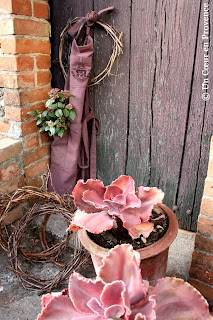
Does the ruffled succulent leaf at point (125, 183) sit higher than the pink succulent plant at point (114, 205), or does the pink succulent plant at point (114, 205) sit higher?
the ruffled succulent leaf at point (125, 183)

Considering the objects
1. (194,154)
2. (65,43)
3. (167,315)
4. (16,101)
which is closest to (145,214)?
(167,315)

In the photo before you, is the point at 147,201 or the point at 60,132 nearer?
the point at 147,201

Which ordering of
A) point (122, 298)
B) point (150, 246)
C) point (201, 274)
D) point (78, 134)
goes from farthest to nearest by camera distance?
point (78, 134) < point (201, 274) < point (150, 246) < point (122, 298)

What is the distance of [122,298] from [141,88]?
1.38 metres

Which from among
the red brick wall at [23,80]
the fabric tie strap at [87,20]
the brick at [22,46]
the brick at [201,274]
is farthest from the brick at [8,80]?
the brick at [201,274]

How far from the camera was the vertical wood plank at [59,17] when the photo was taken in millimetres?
1801

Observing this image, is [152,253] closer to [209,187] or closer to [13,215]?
[209,187]

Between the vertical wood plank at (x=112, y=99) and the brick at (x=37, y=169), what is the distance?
0.41 meters

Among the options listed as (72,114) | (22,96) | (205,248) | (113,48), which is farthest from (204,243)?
(22,96)

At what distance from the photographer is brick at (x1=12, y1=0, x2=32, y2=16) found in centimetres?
166

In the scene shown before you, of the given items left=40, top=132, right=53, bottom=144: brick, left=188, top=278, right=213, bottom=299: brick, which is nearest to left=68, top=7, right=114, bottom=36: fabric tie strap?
left=40, top=132, right=53, bottom=144: brick

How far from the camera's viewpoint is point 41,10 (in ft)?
5.99

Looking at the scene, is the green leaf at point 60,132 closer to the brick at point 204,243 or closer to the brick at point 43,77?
the brick at point 43,77

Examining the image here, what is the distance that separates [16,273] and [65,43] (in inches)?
58.6
